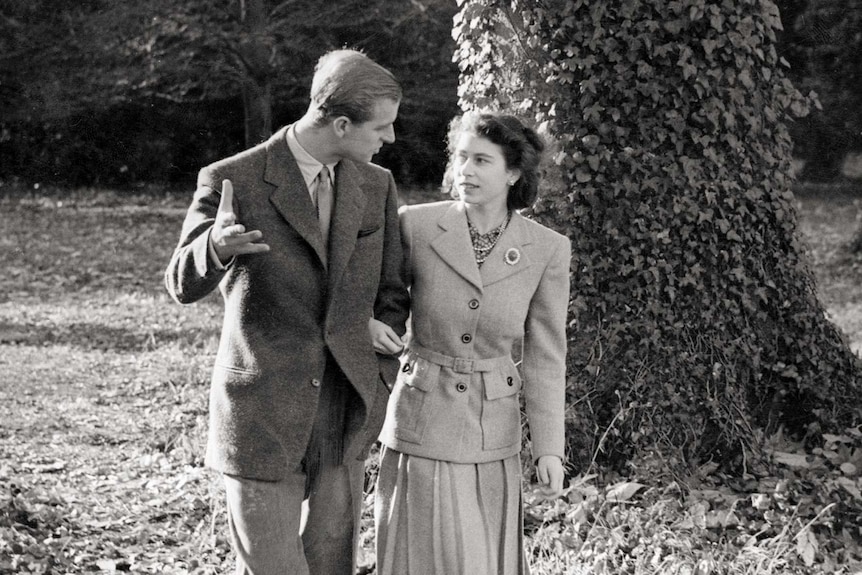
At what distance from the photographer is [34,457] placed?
6.09 metres

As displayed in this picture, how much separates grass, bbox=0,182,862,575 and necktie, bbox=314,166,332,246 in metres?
1.72

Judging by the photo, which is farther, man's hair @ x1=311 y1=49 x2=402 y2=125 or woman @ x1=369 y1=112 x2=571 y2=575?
woman @ x1=369 y1=112 x2=571 y2=575

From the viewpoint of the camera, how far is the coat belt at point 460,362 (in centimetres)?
351

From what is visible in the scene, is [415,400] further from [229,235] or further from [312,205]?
[229,235]

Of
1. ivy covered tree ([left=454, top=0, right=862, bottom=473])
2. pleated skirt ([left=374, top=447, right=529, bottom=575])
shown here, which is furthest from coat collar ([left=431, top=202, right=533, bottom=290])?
ivy covered tree ([left=454, top=0, right=862, bottom=473])

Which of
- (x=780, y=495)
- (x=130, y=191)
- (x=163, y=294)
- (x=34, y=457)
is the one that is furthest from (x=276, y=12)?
(x=780, y=495)

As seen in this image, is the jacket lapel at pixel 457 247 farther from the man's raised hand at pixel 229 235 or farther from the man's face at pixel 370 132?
the man's raised hand at pixel 229 235

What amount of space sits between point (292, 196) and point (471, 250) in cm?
69

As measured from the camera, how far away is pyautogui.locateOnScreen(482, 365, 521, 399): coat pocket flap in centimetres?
353

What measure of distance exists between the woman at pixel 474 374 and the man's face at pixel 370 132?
1.41 feet

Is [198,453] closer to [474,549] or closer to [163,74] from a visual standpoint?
[474,549]

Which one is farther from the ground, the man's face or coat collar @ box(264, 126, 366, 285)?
the man's face

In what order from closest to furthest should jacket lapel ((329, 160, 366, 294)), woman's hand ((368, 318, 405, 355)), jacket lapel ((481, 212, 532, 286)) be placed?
1. jacket lapel ((329, 160, 366, 294))
2. woman's hand ((368, 318, 405, 355))
3. jacket lapel ((481, 212, 532, 286))

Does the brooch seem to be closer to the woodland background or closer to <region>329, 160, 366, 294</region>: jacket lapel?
<region>329, 160, 366, 294</region>: jacket lapel
